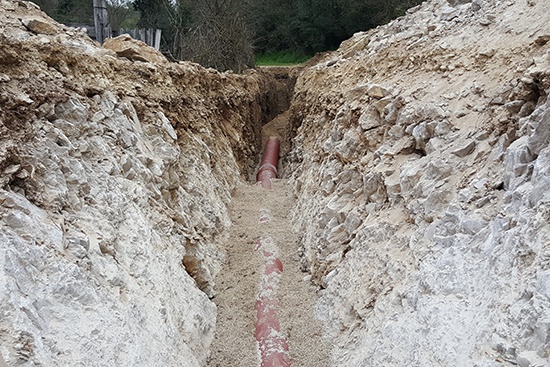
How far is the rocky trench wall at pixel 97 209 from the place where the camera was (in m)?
3.81

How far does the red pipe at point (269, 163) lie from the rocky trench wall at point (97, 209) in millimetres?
4289

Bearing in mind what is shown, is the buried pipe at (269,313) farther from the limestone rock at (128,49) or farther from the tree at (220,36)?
the tree at (220,36)

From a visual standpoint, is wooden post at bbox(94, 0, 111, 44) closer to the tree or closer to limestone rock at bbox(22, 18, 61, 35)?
limestone rock at bbox(22, 18, 61, 35)

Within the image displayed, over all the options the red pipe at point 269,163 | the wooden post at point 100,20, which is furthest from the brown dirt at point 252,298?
the wooden post at point 100,20

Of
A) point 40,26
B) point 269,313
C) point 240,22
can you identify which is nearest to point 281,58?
point 240,22

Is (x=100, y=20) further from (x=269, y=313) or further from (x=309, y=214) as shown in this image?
(x=269, y=313)

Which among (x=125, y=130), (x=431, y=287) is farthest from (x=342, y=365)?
(x=125, y=130)

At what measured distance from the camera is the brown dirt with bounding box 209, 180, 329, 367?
19.9ft

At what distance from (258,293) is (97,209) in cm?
320

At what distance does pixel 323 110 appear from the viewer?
11547 millimetres

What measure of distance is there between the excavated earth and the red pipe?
141 inches

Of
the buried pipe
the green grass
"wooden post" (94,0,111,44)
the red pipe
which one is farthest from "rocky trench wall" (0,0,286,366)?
the green grass

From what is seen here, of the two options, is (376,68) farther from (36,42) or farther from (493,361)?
(493,361)

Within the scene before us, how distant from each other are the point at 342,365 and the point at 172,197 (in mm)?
4098
